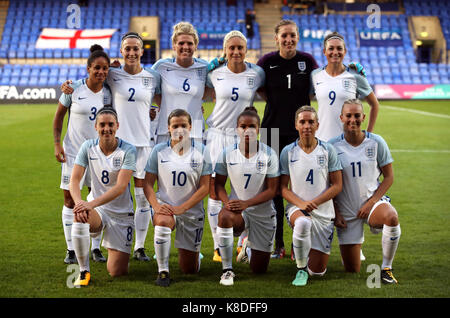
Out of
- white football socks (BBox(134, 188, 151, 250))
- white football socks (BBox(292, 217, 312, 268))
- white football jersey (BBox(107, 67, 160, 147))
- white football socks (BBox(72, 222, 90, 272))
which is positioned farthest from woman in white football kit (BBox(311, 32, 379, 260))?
white football socks (BBox(72, 222, 90, 272))

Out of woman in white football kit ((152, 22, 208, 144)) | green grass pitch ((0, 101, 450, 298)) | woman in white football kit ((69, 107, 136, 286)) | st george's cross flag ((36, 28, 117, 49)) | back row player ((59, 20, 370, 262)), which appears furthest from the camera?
st george's cross flag ((36, 28, 117, 49))

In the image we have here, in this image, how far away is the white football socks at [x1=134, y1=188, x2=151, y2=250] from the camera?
205 inches

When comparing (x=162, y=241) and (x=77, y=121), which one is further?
(x=77, y=121)

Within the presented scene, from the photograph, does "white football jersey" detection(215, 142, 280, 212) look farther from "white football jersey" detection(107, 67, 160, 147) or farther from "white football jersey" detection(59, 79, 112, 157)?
"white football jersey" detection(59, 79, 112, 157)

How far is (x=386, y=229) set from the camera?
14.2 ft

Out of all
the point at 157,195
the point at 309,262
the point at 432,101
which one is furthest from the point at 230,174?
the point at 432,101

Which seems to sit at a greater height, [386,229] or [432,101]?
[432,101]

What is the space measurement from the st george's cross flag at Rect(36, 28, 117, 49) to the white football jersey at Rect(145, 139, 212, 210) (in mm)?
26197

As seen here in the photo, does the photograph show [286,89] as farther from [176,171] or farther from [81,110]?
[81,110]

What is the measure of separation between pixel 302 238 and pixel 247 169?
2.24 ft

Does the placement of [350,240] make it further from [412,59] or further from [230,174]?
[412,59]

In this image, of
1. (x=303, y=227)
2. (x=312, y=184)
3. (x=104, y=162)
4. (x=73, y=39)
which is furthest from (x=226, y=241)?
(x=73, y=39)

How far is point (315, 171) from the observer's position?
14.8ft
